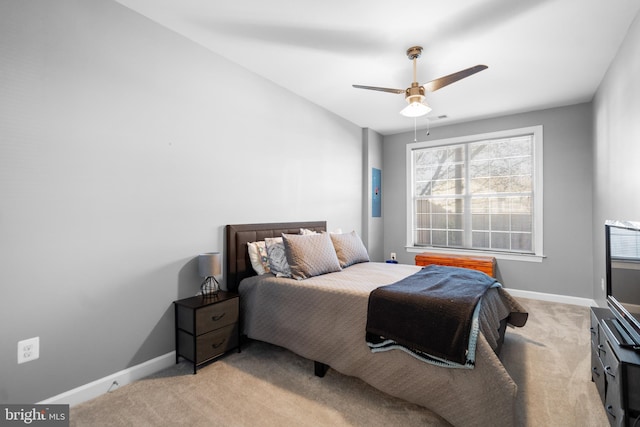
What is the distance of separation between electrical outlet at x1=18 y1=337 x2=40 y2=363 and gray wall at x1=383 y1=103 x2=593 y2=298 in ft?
16.7

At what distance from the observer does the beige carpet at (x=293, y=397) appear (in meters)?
1.74

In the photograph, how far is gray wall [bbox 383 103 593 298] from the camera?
388 cm

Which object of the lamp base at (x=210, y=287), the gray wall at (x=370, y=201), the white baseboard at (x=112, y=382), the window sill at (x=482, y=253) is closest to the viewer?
the white baseboard at (x=112, y=382)

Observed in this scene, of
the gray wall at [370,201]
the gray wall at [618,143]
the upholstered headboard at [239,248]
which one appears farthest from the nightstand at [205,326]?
the gray wall at [618,143]

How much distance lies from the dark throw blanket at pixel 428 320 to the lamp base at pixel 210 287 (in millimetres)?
1379

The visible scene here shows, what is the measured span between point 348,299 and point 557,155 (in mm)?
3831

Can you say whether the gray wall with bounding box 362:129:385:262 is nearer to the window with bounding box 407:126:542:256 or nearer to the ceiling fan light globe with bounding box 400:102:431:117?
the window with bounding box 407:126:542:256

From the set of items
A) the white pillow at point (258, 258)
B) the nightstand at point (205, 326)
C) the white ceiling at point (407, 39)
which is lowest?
the nightstand at point (205, 326)

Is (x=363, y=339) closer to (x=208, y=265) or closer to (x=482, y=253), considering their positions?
(x=208, y=265)

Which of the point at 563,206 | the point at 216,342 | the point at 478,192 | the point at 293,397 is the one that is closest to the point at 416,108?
the point at 293,397

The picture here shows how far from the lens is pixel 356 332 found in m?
2.04

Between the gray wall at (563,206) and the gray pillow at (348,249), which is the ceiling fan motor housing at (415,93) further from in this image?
the gray wall at (563,206)

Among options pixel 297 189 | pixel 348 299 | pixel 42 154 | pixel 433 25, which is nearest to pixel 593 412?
pixel 348 299

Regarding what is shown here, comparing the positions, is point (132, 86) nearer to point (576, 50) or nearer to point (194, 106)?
point (194, 106)
